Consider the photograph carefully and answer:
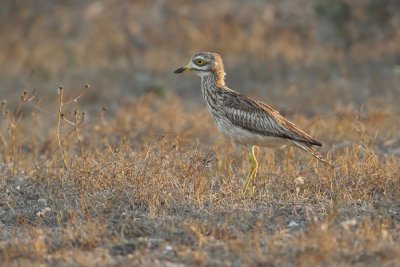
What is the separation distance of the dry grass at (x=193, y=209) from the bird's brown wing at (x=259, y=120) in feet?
1.20

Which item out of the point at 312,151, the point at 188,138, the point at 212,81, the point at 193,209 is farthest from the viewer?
the point at 188,138

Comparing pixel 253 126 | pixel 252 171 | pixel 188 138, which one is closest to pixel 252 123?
pixel 253 126

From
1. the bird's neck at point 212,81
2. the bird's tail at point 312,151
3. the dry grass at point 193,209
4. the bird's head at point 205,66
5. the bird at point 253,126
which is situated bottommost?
the dry grass at point 193,209

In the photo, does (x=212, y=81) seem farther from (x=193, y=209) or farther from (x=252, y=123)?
(x=193, y=209)

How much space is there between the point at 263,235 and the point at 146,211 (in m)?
1.21

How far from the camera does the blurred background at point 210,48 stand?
13.0m

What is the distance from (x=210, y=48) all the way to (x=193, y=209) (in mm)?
8848

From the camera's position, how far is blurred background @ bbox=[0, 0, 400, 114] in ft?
42.6

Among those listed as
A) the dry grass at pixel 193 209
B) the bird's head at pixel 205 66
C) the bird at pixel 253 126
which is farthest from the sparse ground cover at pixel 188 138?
the bird's head at pixel 205 66

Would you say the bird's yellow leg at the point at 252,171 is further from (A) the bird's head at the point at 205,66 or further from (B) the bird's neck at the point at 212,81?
(A) the bird's head at the point at 205,66

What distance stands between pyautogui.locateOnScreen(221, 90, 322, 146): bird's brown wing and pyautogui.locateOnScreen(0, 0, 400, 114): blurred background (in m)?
3.80

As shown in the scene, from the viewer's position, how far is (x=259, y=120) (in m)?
7.61

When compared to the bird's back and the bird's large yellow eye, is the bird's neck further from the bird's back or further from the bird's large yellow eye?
the bird's back

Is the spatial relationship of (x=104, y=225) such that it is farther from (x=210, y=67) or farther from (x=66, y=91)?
(x=66, y=91)
